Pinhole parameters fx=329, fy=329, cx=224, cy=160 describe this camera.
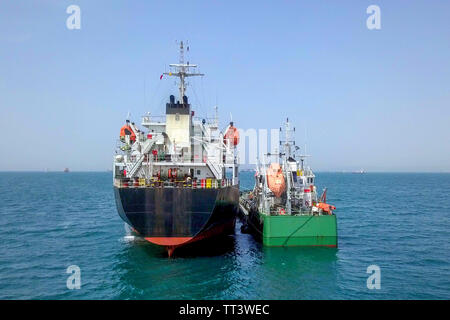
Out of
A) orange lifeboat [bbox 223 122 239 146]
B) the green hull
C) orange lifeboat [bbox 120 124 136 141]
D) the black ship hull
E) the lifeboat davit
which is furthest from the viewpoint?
orange lifeboat [bbox 223 122 239 146]

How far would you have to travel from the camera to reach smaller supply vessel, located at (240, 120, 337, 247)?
27.6 meters

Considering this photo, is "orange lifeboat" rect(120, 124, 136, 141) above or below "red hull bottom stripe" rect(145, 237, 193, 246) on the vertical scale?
above

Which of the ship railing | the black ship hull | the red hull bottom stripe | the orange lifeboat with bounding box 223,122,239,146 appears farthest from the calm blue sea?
the orange lifeboat with bounding box 223,122,239,146

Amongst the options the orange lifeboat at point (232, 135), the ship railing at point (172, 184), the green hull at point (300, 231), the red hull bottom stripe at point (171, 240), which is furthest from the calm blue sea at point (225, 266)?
the orange lifeboat at point (232, 135)

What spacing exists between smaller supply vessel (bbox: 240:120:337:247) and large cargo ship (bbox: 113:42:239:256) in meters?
3.66

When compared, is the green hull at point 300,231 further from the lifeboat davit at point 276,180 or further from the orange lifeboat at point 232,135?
the orange lifeboat at point 232,135

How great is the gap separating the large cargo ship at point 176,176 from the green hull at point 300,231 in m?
4.21

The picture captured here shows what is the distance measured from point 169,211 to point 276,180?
1227 cm

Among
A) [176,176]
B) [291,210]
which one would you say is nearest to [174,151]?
[176,176]

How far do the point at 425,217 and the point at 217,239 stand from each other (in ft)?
109

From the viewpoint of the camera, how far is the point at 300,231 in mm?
27578

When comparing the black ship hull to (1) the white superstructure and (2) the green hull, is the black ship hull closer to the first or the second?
(1) the white superstructure

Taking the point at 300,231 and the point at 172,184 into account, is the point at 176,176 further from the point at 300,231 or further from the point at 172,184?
the point at 300,231
